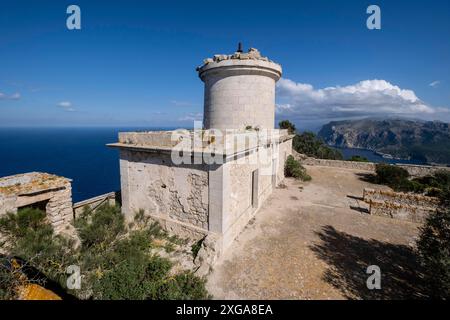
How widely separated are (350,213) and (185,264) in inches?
302

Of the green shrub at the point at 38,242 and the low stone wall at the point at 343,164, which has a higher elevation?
the low stone wall at the point at 343,164

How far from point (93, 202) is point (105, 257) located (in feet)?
13.4

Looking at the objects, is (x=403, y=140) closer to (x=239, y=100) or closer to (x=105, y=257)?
(x=239, y=100)

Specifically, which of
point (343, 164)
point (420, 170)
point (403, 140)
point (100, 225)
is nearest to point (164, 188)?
point (100, 225)

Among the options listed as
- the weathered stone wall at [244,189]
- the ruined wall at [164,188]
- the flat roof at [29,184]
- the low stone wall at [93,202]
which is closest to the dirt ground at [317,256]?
the weathered stone wall at [244,189]

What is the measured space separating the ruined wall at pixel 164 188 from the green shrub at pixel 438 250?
18.6ft

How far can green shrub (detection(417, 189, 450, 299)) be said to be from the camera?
4.18 m

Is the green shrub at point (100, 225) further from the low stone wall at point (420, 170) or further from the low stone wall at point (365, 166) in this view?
the low stone wall at point (420, 170)

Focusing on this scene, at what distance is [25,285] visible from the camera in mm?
2398

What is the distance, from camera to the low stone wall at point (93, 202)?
843 centimetres

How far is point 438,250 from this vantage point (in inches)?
188
